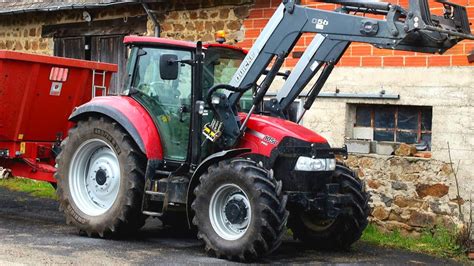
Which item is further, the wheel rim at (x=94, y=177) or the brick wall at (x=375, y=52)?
the brick wall at (x=375, y=52)

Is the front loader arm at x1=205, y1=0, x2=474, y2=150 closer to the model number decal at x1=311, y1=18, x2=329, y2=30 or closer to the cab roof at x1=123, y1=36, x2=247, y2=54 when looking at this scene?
the model number decal at x1=311, y1=18, x2=329, y2=30

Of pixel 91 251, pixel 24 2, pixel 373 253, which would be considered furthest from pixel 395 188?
pixel 24 2

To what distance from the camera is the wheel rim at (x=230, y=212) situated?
25.7 feet

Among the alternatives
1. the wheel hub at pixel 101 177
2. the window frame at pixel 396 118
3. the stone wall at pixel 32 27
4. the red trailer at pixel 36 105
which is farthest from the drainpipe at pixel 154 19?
the wheel hub at pixel 101 177

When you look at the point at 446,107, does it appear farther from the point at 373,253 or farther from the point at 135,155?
the point at 135,155

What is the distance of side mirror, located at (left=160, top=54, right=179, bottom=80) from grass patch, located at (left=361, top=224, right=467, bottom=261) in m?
3.23

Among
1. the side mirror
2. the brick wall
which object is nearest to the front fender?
the side mirror

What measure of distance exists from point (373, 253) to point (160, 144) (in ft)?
8.34

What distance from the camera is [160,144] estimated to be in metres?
8.68

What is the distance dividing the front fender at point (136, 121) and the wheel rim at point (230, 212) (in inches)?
39.2

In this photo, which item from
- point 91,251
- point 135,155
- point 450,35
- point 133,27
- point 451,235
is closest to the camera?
point 450,35

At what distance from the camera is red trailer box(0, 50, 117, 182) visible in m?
9.77

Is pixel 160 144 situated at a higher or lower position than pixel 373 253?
higher

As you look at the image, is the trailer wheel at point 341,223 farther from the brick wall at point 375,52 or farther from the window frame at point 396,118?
the brick wall at point 375,52
